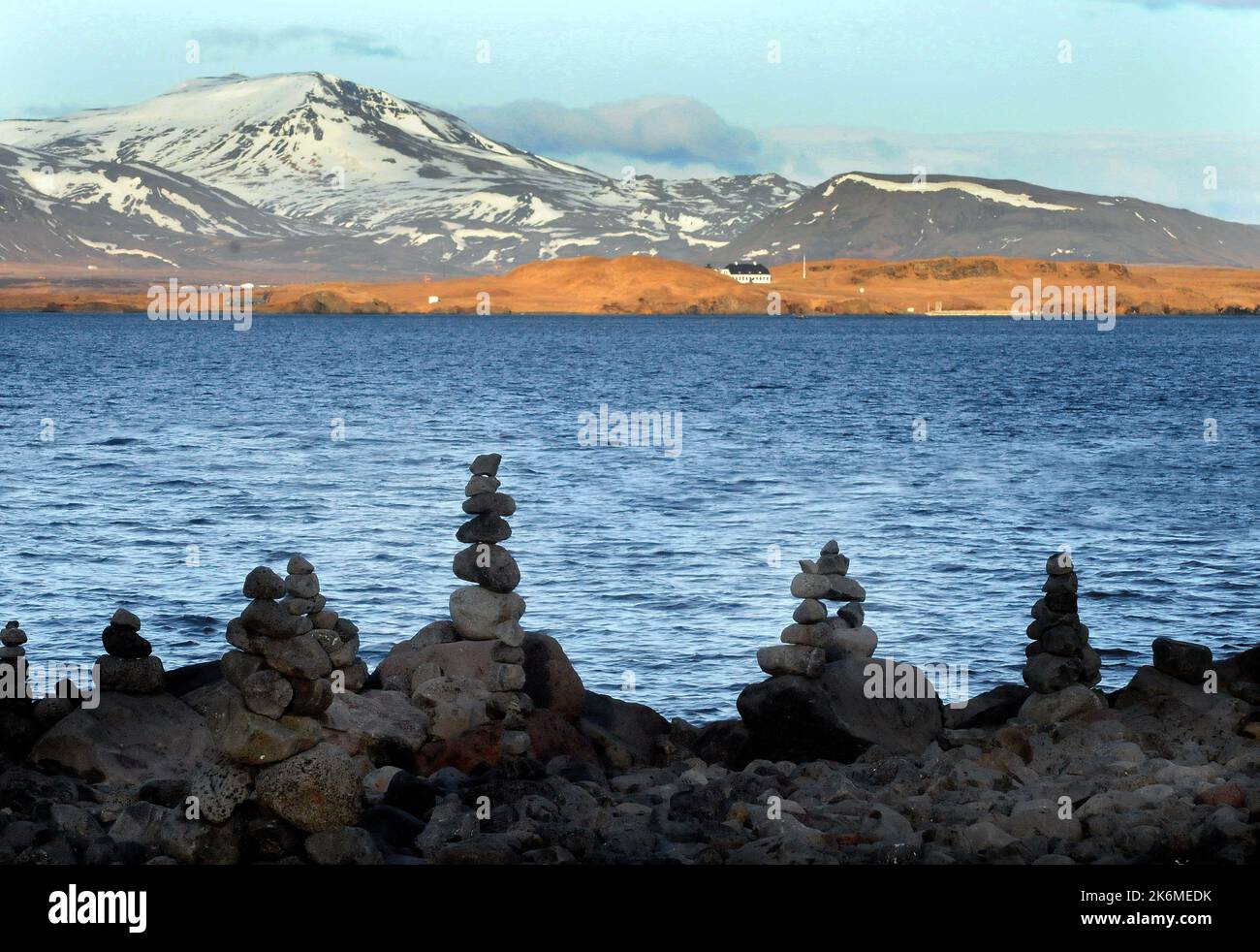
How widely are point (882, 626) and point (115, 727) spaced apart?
1557cm

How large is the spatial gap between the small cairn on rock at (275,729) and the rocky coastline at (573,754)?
0.02 meters

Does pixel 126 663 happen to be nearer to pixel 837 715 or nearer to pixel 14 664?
pixel 14 664

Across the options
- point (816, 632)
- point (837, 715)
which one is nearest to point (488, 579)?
point (816, 632)

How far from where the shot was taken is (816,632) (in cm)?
2134

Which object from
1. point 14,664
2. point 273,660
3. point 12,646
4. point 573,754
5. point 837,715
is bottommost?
point 573,754

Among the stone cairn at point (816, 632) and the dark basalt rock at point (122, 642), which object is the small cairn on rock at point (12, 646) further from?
the stone cairn at point (816, 632)

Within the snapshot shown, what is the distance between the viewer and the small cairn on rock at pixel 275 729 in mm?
14086

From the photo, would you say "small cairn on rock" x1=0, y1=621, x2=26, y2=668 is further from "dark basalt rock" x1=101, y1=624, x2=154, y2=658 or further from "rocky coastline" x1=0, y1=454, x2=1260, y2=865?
"dark basalt rock" x1=101, y1=624, x2=154, y2=658

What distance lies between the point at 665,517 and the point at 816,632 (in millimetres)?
23815

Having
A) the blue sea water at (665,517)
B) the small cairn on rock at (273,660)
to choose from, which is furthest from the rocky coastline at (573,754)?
the blue sea water at (665,517)

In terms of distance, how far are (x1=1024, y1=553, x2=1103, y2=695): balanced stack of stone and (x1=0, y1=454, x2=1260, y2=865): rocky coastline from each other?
0.04 metres

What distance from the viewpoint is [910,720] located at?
68.6 feet
